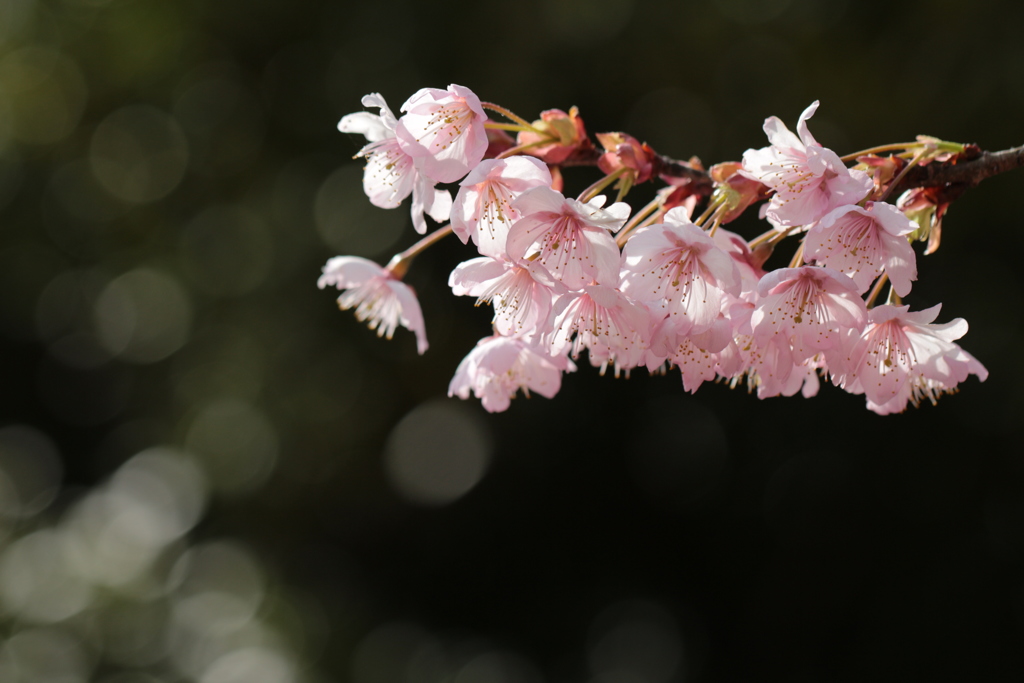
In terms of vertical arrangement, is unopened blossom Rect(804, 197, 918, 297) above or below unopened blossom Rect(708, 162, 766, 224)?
below

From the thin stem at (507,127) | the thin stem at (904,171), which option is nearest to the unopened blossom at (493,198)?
the thin stem at (507,127)

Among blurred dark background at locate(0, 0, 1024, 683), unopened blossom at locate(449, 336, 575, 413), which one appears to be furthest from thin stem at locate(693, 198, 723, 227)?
blurred dark background at locate(0, 0, 1024, 683)

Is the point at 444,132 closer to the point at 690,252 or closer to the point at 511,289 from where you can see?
the point at 511,289

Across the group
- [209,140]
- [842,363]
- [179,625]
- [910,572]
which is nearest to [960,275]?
[910,572]

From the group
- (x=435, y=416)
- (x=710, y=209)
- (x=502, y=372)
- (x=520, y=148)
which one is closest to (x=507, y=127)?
(x=520, y=148)

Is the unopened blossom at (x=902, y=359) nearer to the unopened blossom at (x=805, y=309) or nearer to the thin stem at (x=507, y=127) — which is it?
the unopened blossom at (x=805, y=309)

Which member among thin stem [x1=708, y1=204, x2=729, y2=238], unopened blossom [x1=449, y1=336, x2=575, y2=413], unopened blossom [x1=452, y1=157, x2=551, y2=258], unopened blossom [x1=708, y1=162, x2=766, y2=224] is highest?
unopened blossom [x1=708, y1=162, x2=766, y2=224]

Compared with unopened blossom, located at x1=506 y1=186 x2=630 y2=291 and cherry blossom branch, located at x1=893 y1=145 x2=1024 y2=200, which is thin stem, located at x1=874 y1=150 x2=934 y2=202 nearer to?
cherry blossom branch, located at x1=893 y1=145 x2=1024 y2=200
